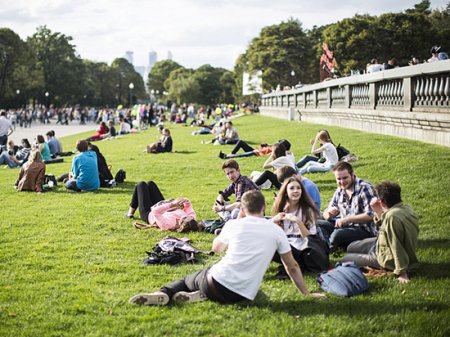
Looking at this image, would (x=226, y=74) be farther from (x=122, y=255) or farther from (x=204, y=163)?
(x=122, y=255)

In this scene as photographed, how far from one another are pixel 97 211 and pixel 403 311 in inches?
284

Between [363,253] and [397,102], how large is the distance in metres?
9.90

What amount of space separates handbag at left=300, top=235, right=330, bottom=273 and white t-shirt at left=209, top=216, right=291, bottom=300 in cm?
114

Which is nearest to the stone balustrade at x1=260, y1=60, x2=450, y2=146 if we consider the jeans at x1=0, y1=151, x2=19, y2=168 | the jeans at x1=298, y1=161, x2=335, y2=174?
the jeans at x1=298, y1=161, x2=335, y2=174

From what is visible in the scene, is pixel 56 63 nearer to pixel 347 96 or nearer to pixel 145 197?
pixel 347 96

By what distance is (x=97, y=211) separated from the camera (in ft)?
37.1

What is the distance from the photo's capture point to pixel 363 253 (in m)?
6.98

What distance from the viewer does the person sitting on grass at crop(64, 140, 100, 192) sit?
13.7 meters

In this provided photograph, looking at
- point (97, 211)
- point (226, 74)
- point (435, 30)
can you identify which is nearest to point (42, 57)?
point (226, 74)

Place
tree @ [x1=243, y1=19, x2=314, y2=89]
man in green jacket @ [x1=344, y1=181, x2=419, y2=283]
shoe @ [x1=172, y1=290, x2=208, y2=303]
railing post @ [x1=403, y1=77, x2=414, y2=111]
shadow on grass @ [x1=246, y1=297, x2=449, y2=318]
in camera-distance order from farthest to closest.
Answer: tree @ [x1=243, y1=19, x2=314, y2=89] < railing post @ [x1=403, y1=77, x2=414, y2=111] < man in green jacket @ [x1=344, y1=181, x2=419, y2=283] < shoe @ [x1=172, y1=290, x2=208, y2=303] < shadow on grass @ [x1=246, y1=297, x2=449, y2=318]

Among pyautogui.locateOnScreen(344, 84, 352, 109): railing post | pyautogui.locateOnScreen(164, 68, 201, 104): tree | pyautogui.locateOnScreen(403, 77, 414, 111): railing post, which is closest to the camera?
pyautogui.locateOnScreen(403, 77, 414, 111): railing post

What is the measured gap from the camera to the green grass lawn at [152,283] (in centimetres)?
523

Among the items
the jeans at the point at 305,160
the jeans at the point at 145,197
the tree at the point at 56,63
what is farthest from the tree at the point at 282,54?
the jeans at the point at 145,197

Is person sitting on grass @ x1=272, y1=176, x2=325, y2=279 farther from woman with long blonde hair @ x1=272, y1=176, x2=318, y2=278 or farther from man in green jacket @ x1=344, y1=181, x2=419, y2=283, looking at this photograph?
man in green jacket @ x1=344, y1=181, x2=419, y2=283
